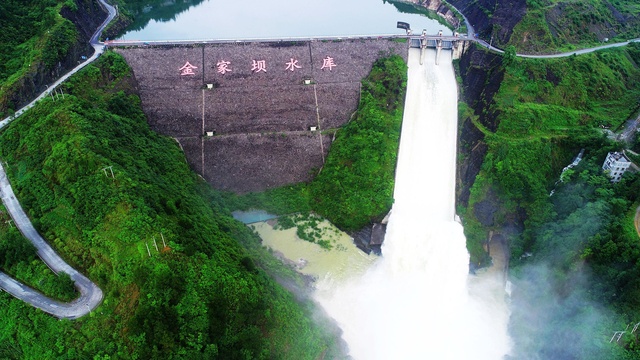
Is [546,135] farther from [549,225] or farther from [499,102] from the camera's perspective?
[549,225]

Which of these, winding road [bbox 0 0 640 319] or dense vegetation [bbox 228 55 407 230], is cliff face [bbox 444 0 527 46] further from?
winding road [bbox 0 0 640 319]

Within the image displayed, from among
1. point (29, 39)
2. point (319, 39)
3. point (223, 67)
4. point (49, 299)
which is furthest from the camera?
point (319, 39)

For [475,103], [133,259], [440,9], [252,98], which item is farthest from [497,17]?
[133,259]

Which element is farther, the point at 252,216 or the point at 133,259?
the point at 252,216

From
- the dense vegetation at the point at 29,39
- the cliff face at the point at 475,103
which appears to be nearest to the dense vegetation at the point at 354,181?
the cliff face at the point at 475,103

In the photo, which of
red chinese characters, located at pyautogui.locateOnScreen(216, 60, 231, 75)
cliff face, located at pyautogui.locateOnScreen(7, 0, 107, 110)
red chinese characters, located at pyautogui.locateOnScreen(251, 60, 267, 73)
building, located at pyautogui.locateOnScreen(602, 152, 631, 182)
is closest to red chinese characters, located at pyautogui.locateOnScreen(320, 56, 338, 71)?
red chinese characters, located at pyautogui.locateOnScreen(251, 60, 267, 73)

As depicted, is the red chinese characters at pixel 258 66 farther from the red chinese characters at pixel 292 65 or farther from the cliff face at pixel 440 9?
the cliff face at pixel 440 9

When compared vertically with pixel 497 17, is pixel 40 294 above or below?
below

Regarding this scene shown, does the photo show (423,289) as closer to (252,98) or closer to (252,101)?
(252,101)
